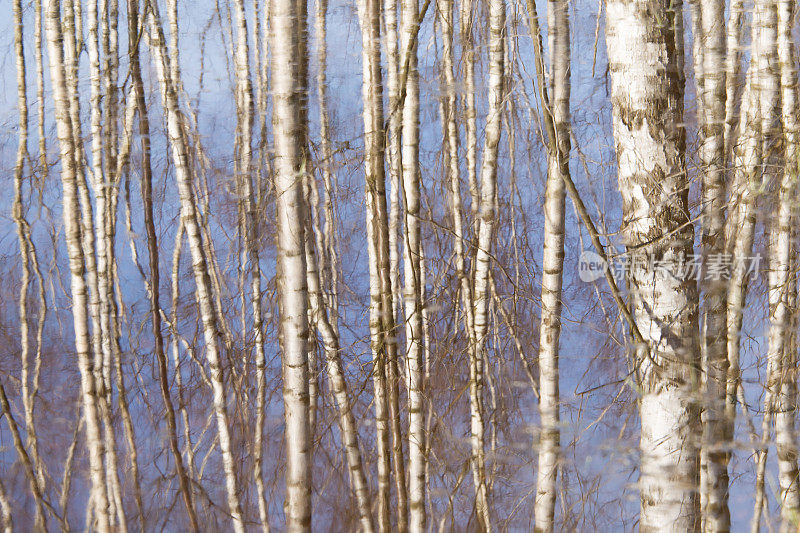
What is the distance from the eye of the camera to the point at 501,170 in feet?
15.8

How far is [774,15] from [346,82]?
295 centimetres

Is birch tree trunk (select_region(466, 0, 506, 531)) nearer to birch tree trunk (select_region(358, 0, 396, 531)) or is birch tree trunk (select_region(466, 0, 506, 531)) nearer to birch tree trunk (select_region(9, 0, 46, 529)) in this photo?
birch tree trunk (select_region(358, 0, 396, 531))

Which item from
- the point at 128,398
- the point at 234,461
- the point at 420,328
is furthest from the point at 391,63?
the point at 128,398

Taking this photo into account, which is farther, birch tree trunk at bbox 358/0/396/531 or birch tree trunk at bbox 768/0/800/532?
birch tree trunk at bbox 768/0/800/532

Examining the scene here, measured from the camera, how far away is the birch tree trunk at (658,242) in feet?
6.34

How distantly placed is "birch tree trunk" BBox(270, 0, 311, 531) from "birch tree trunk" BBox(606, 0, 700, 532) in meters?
0.96

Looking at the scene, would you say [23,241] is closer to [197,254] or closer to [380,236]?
[197,254]

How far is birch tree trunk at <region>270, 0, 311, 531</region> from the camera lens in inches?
81.4

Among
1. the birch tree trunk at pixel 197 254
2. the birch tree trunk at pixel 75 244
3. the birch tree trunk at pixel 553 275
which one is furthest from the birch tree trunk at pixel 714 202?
the birch tree trunk at pixel 75 244

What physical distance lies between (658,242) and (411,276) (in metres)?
1.44

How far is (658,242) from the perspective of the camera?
1946 millimetres

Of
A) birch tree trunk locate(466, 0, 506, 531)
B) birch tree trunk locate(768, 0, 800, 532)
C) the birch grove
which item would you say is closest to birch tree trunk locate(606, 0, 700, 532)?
the birch grove

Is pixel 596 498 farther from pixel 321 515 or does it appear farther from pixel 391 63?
pixel 391 63

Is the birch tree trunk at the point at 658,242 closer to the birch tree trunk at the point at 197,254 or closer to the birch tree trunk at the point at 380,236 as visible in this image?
the birch tree trunk at the point at 380,236
